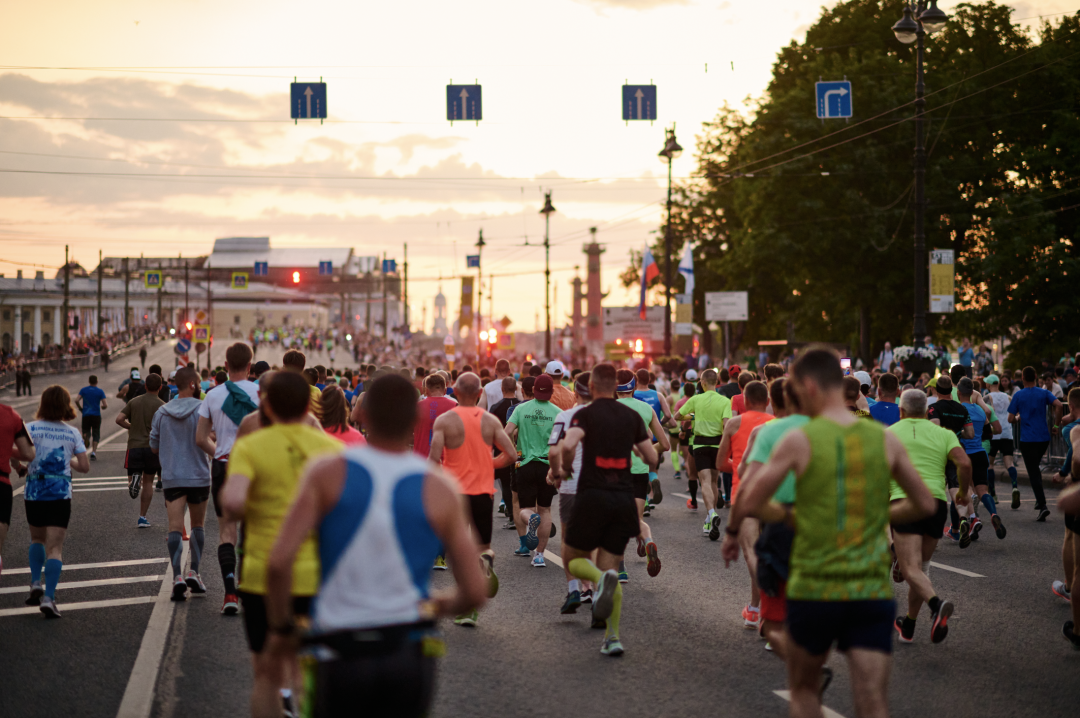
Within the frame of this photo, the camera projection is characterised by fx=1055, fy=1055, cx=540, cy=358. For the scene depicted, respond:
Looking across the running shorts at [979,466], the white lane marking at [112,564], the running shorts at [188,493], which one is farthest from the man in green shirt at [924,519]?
the white lane marking at [112,564]

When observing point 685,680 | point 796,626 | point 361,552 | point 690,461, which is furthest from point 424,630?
point 690,461

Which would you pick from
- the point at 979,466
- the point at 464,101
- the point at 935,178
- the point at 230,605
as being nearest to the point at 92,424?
the point at 464,101

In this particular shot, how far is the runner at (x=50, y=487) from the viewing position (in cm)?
834

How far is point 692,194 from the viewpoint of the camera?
53688 millimetres

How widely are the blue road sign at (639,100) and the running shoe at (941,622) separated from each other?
1882cm

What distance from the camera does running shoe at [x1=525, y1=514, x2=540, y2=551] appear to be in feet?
35.0

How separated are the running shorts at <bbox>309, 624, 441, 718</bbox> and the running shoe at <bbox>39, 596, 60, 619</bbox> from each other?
239 inches

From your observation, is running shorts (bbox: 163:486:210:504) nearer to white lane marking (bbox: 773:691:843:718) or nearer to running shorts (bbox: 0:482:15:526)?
running shorts (bbox: 0:482:15:526)

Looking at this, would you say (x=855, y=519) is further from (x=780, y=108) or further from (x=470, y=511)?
(x=780, y=108)

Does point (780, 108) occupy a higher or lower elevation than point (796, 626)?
higher

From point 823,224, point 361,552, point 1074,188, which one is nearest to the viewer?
point 361,552

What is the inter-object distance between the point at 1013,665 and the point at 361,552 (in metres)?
5.35

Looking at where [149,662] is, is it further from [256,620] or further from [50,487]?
[256,620]

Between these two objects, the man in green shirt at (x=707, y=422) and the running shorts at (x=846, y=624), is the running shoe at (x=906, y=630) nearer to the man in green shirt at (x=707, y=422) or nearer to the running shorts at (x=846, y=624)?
the running shorts at (x=846, y=624)
